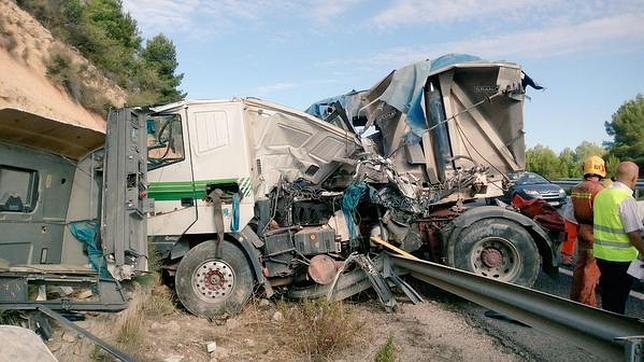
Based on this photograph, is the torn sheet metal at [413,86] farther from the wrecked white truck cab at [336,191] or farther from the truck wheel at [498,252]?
the truck wheel at [498,252]

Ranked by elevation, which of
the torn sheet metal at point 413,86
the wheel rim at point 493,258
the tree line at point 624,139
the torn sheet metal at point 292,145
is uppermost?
the tree line at point 624,139

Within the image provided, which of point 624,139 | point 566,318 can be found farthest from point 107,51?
point 624,139

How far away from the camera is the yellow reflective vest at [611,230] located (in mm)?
4910

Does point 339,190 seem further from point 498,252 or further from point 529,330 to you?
point 529,330

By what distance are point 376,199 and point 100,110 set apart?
73.2ft

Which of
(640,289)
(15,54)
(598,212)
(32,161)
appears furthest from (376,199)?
(15,54)

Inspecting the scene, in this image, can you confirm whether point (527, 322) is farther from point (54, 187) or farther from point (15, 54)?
point (15, 54)

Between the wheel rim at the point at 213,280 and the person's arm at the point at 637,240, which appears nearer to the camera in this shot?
the person's arm at the point at 637,240

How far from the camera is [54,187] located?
6.28 meters

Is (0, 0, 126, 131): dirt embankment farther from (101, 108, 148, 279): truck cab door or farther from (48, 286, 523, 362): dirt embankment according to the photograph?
(48, 286, 523, 362): dirt embankment

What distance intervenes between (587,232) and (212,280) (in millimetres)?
4034

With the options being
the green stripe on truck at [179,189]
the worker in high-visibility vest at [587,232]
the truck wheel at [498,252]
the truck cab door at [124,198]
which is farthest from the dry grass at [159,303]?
the worker in high-visibility vest at [587,232]

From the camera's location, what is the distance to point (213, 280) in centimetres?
688

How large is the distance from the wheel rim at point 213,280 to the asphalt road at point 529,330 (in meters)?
2.39
